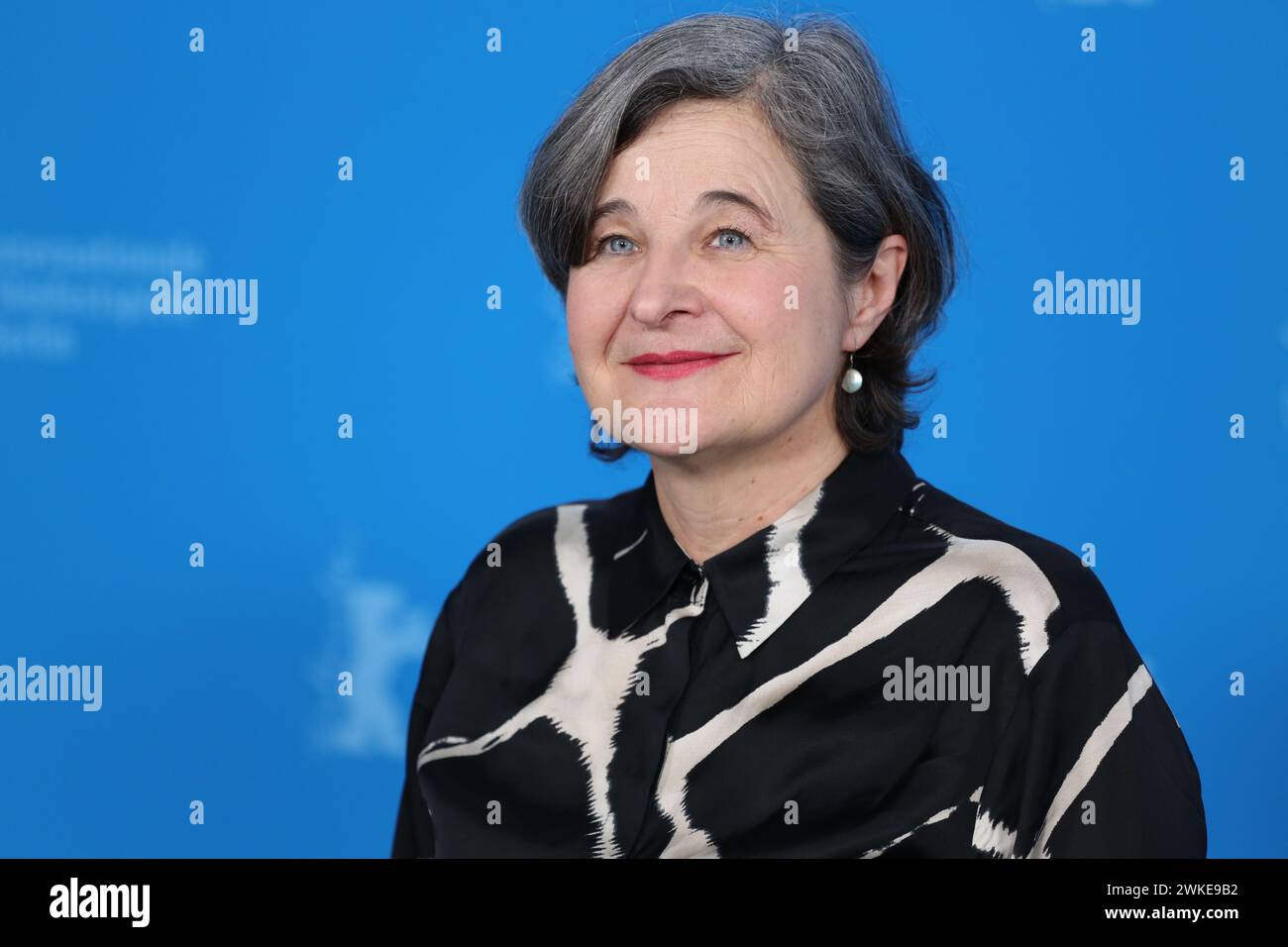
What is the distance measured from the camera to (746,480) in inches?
71.3

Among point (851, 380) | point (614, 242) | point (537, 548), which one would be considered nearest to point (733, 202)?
point (614, 242)

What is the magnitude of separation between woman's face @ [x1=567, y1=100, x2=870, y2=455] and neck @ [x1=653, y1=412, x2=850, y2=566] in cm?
5

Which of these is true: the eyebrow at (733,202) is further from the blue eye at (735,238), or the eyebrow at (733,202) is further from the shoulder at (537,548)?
the shoulder at (537,548)

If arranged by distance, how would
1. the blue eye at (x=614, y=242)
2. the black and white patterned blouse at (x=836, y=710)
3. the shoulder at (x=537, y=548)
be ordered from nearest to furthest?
1. the black and white patterned blouse at (x=836, y=710)
2. the blue eye at (x=614, y=242)
3. the shoulder at (x=537, y=548)

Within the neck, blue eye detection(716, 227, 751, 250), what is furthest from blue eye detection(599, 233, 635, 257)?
the neck

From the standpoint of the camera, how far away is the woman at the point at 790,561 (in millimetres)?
1662

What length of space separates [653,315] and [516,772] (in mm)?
645

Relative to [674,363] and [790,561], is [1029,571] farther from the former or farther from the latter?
[674,363]

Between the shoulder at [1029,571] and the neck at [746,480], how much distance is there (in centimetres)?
15

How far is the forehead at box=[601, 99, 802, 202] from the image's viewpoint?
1690 millimetres

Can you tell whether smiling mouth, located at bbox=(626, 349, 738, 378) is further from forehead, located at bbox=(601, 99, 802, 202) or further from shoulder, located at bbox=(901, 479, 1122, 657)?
shoulder, located at bbox=(901, 479, 1122, 657)

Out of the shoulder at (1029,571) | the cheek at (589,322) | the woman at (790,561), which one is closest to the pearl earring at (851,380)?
the woman at (790,561)
